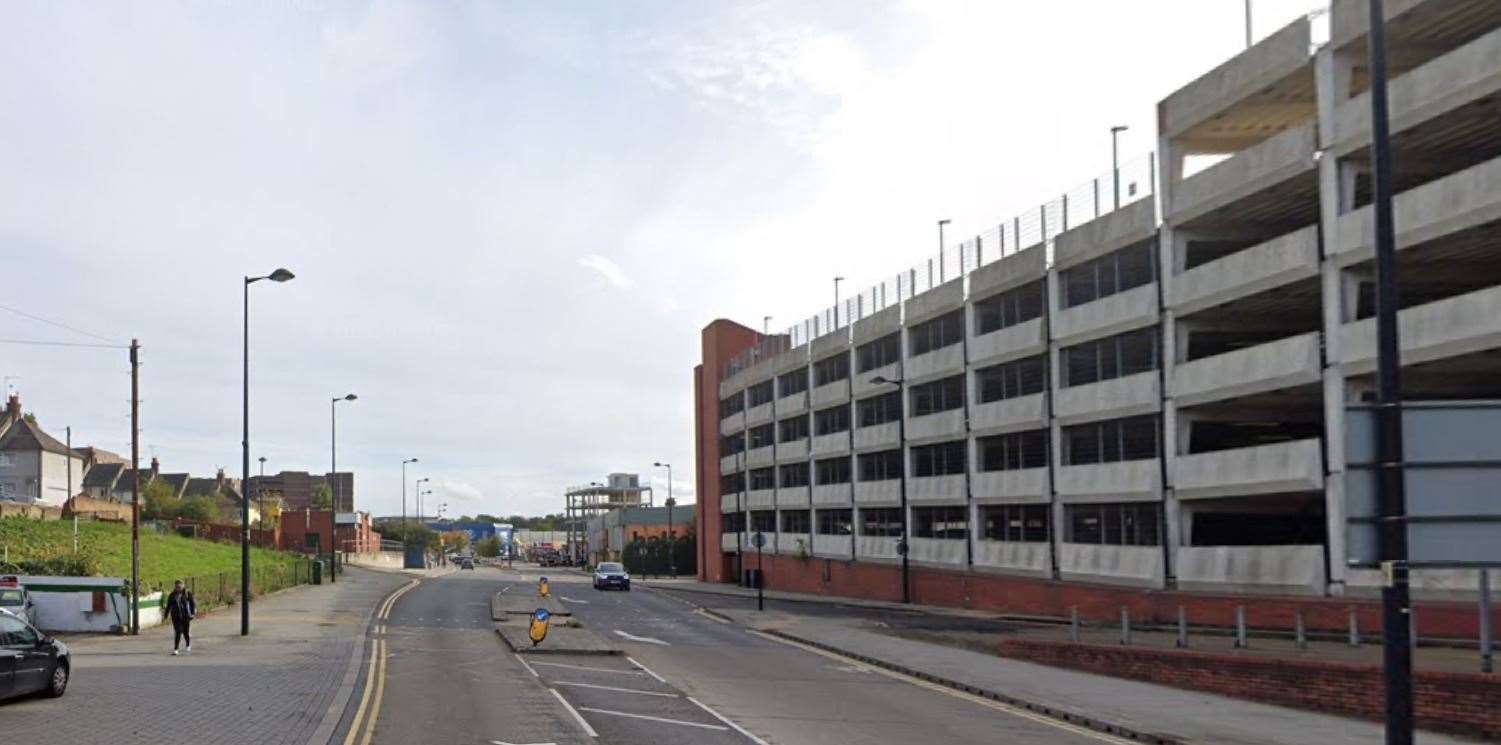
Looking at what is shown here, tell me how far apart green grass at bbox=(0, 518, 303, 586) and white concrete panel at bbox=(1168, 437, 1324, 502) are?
1296 inches

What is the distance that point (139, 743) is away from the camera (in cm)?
1672

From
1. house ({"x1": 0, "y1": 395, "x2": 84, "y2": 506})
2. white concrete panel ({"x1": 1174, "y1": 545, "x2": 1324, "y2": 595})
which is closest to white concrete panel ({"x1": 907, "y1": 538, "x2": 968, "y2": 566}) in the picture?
white concrete panel ({"x1": 1174, "y1": 545, "x2": 1324, "y2": 595})

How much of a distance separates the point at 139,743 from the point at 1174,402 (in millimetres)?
31774

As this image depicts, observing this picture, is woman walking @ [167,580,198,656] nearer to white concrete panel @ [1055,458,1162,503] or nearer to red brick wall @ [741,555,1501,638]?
red brick wall @ [741,555,1501,638]

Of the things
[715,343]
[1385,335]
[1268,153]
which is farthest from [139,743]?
[715,343]

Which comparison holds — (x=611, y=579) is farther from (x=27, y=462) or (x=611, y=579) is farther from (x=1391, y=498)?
(x=1391, y=498)

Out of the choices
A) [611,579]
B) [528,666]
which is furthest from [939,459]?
[528,666]

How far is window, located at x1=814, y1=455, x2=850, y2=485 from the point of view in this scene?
7075cm

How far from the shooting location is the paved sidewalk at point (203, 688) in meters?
17.7

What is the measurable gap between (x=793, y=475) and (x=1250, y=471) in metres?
44.6

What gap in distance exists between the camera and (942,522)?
2313 inches

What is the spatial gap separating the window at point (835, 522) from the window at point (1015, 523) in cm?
1551

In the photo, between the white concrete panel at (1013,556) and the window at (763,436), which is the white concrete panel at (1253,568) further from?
the window at (763,436)

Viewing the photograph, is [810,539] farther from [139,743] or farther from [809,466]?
[139,743]
